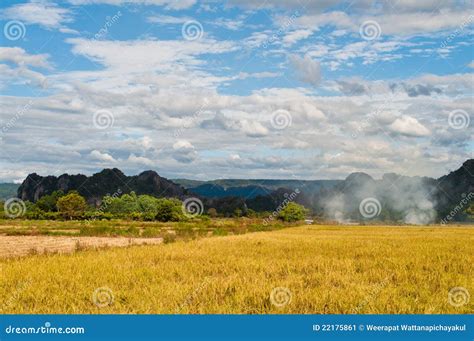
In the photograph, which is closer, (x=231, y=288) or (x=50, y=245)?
(x=231, y=288)

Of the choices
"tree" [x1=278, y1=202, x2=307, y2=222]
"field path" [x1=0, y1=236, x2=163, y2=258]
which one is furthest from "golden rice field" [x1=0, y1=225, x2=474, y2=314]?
"tree" [x1=278, y1=202, x2=307, y2=222]

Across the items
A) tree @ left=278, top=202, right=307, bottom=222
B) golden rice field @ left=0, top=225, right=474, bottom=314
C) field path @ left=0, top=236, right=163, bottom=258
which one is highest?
golden rice field @ left=0, top=225, right=474, bottom=314

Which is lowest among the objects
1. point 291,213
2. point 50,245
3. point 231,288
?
point 291,213

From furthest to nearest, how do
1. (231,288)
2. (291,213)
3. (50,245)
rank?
(291,213), (50,245), (231,288)

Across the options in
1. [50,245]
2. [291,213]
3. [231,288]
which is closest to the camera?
[231,288]

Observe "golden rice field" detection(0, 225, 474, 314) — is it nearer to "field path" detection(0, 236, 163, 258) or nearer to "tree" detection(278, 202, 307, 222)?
"field path" detection(0, 236, 163, 258)

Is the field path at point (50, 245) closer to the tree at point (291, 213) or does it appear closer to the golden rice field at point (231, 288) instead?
the golden rice field at point (231, 288)

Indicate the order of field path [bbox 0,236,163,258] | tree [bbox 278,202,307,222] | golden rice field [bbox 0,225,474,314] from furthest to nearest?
tree [bbox 278,202,307,222], field path [bbox 0,236,163,258], golden rice field [bbox 0,225,474,314]

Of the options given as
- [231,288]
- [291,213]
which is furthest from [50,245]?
[291,213]

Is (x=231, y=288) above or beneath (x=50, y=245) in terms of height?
above

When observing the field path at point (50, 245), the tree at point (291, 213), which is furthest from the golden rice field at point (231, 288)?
the tree at point (291, 213)

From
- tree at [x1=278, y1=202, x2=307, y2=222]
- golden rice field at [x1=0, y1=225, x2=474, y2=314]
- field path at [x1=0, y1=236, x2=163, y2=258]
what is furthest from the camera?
tree at [x1=278, y1=202, x2=307, y2=222]

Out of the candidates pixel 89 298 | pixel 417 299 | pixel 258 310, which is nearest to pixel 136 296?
pixel 89 298

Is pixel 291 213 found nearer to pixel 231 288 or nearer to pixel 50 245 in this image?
pixel 50 245
